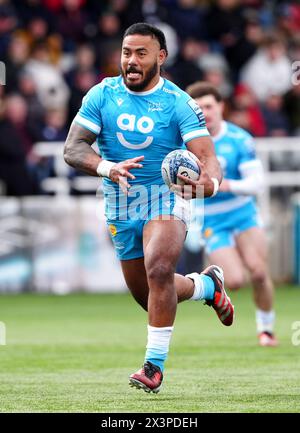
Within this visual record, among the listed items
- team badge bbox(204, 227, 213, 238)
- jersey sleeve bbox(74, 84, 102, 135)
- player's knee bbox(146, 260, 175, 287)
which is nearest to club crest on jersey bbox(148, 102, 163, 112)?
jersey sleeve bbox(74, 84, 102, 135)

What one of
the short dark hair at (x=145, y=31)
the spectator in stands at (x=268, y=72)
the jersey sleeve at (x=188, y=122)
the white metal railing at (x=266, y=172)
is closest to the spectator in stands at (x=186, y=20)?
the spectator in stands at (x=268, y=72)

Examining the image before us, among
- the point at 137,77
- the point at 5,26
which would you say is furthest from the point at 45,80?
the point at 137,77

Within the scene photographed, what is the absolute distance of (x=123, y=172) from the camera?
781 cm

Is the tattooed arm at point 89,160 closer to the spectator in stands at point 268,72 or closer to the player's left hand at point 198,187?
the player's left hand at point 198,187

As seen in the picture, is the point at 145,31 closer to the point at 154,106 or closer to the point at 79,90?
the point at 154,106

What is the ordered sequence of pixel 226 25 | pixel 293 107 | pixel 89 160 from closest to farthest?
pixel 89 160, pixel 293 107, pixel 226 25

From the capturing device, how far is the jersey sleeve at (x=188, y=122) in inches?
325

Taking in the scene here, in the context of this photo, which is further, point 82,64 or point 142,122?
point 82,64

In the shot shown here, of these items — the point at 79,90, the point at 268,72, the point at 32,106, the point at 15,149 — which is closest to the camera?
the point at 15,149

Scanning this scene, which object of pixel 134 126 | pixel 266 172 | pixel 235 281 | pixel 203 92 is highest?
pixel 134 126

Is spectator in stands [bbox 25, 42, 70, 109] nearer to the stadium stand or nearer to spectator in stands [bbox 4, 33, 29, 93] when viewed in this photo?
the stadium stand

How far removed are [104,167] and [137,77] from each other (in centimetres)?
75

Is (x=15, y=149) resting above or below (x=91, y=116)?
below

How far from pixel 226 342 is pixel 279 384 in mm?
3481
